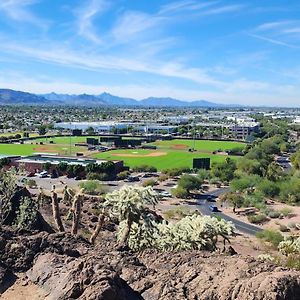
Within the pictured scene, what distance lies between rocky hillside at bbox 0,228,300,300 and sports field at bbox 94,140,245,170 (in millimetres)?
75501

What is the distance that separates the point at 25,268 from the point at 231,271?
695 cm

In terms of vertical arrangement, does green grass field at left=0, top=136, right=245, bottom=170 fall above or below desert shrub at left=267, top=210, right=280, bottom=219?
below

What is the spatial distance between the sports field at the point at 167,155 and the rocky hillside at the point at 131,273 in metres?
75.5

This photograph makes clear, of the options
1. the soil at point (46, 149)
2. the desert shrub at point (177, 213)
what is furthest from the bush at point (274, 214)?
the soil at point (46, 149)

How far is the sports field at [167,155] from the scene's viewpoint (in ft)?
331

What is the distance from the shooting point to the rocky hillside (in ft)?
50.4

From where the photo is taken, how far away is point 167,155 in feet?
375

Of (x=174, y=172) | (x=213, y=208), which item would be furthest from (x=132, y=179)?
(x=213, y=208)

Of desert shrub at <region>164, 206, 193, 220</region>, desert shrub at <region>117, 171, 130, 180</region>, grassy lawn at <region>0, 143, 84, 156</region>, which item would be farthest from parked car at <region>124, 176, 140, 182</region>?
grassy lawn at <region>0, 143, 84, 156</region>

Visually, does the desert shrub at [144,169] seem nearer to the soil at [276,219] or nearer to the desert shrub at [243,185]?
the desert shrub at [243,185]

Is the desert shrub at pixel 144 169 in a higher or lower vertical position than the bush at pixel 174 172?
lower

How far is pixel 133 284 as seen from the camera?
17.4 meters

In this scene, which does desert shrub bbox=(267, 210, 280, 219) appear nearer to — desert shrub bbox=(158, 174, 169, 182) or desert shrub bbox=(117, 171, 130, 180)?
desert shrub bbox=(158, 174, 169, 182)

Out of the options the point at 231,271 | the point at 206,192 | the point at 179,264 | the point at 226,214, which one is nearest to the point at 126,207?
the point at 179,264
